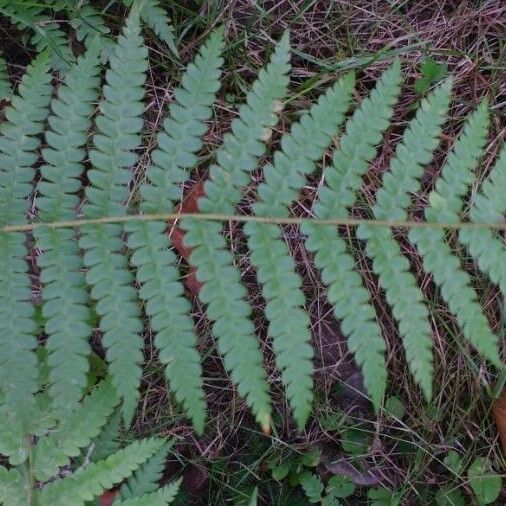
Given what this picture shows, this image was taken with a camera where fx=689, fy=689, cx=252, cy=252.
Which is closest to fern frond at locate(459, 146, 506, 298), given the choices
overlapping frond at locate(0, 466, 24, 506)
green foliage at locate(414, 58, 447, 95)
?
green foliage at locate(414, 58, 447, 95)

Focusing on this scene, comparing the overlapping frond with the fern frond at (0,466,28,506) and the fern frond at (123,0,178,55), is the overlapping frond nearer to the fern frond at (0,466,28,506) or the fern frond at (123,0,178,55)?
the fern frond at (0,466,28,506)

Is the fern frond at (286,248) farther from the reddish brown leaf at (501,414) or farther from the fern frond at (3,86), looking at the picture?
the reddish brown leaf at (501,414)

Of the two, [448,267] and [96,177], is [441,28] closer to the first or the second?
[448,267]

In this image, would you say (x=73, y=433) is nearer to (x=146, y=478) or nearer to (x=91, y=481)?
(x=91, y=481)

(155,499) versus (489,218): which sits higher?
(489,218)

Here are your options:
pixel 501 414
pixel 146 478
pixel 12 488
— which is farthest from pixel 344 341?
pixel 12 488

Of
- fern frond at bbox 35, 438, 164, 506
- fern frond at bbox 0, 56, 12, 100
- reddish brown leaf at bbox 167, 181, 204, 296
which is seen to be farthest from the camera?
reddish brown leaf at bbox 167, 181, 204, 296
